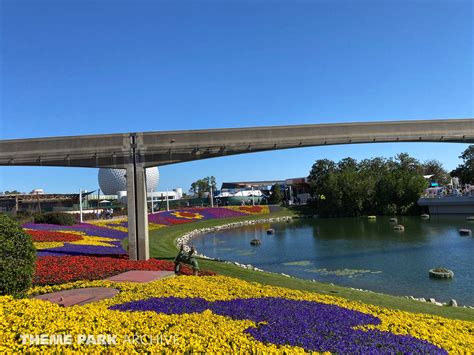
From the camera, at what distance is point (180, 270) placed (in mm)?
15367

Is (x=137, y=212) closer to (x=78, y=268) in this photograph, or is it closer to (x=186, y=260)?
(x=78, y=268)

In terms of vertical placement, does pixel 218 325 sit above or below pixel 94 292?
above

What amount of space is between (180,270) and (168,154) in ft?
23.9

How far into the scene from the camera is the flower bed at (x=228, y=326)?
17.6 ft

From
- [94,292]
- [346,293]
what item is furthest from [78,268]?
[346,293]

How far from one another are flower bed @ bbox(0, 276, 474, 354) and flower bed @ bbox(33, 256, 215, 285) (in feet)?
15.7

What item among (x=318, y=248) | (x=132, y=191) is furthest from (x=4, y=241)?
(x=318, y=248)

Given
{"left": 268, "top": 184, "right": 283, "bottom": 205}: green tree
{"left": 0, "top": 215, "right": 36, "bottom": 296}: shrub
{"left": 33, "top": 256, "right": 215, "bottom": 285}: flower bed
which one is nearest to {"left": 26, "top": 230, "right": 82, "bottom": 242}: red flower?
{"left": 33, "top": 256, "right": 215, "bottom": 285}: flower bed

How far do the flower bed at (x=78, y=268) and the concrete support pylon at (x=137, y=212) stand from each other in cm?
252

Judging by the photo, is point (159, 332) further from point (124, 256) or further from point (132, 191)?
point (124, 256)

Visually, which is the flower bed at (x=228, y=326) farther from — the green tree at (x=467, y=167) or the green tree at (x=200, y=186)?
the green tree at (x=200, y=186)

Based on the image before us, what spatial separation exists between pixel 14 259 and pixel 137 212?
37.1 ft

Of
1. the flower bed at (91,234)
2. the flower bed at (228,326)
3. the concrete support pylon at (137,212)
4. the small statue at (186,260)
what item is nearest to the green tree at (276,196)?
the flower bed at (91,234)

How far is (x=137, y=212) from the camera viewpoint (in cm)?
2034
